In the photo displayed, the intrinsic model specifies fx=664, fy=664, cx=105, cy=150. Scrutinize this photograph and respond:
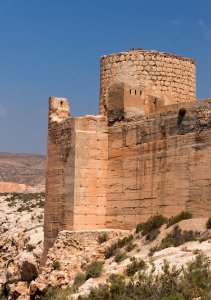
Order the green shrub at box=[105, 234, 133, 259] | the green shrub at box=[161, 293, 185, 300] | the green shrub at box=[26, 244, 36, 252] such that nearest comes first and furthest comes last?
1. the green shrub at box=[161, 293, 185, 300]
2. the green shrub at box=[105, 234, 133, 259]
3. the green shrub at box=[26, 244, 36, 252]

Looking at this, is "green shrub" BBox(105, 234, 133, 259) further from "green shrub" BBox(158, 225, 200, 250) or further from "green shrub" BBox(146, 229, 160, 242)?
"green shrub" BBox(158, 225, 200, 250)

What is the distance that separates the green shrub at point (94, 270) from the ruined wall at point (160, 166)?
2.15 m

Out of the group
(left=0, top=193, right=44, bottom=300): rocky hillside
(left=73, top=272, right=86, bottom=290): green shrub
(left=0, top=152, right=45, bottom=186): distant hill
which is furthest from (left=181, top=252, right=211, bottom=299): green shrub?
(left=0, top=152, right=45, bottom=186): distant hill

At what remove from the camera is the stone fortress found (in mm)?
16250

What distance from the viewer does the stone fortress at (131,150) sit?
1625 cm

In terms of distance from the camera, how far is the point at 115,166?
18.4 meters

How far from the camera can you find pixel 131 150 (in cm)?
1798

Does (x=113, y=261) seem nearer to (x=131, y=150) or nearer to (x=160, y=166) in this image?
(x=160, y=166)

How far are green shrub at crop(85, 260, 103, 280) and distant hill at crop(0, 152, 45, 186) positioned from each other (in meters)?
55.5

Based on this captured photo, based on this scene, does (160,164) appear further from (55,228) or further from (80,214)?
(55,228)

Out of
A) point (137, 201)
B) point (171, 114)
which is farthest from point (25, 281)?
point (171, 114)

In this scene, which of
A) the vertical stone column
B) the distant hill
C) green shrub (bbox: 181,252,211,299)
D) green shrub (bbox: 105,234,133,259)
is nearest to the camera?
green shrub (bbox: 181,252,211,299)

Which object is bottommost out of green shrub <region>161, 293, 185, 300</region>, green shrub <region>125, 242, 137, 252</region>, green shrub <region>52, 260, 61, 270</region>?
green shrub <region>52, 260, 61, 270</region>

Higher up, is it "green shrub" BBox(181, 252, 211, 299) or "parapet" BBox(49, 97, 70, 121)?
"parapet" BBox(49, 97, 70, 121)
